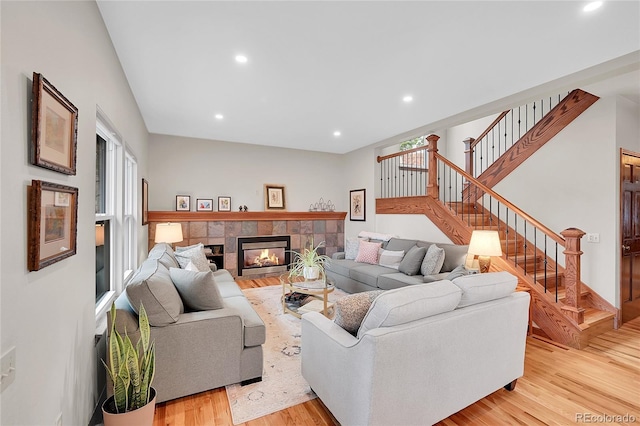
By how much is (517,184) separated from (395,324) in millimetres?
4152

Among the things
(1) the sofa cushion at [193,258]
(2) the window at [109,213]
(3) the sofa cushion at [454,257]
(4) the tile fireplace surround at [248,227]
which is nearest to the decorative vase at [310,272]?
(1) the sofa cushion at [193,258]

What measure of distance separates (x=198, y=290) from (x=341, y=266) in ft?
10.0

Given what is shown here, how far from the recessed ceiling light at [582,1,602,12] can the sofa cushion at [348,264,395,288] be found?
3276 millimetres

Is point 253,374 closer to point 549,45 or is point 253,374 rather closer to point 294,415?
point 294,415

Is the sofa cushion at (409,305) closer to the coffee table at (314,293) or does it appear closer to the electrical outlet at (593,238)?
the coffee table at (314,293)

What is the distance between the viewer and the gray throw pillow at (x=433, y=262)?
12.9ft

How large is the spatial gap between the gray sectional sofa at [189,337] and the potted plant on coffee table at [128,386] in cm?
28

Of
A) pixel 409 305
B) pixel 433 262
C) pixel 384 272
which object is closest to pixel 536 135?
pixel 433 262

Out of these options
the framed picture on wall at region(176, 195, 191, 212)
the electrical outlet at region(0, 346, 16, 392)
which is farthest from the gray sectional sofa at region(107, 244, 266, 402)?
the framed picture on wall at region(176, 195, 191, 212)

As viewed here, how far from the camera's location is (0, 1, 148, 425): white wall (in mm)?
1050

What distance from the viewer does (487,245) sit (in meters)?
3.37

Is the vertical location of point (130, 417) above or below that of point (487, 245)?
below

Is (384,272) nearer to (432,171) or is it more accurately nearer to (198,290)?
(432,171)

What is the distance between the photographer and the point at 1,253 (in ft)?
3.27
